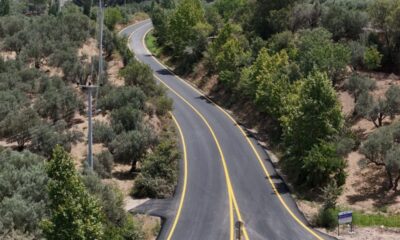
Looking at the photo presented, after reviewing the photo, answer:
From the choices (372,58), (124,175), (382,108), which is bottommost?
(124,175)

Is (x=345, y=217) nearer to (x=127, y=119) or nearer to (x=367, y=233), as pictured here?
(x=367, y=233)

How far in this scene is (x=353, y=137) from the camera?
45812mm

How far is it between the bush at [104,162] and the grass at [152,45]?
168ft

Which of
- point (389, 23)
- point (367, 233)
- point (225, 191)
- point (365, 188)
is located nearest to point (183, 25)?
point (389, 23)

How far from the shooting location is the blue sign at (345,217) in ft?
108

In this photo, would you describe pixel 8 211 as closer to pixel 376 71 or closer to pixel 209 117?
pixel 209 117

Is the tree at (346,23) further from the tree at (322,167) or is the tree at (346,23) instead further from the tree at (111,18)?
the tree at (111,18)

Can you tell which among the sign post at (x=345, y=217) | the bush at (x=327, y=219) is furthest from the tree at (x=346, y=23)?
the sign post at (x=345, y=217)

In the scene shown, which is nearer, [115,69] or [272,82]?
[272,82]

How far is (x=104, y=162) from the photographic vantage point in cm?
4203

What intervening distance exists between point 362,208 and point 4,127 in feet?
107

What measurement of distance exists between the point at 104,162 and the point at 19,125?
1014 cm

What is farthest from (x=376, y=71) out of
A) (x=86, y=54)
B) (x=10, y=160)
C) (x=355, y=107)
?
(x=10, y=160)

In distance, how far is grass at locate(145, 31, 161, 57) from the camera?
93.8 m
